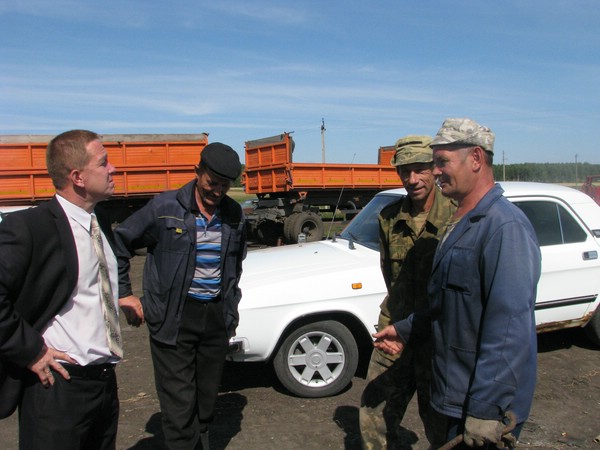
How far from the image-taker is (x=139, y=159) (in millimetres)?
14688

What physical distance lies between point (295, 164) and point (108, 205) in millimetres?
5137

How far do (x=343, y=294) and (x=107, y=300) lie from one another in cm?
246

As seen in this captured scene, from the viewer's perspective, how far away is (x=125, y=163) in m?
14.5

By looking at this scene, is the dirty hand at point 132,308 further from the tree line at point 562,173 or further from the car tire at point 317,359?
the tree line at point 562,173

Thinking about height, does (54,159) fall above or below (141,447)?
above

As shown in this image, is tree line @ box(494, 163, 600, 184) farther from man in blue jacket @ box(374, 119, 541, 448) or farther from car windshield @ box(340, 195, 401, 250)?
man in blue jacket @ box(374, 119, 541, 448)

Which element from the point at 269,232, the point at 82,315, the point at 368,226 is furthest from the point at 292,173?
the point at 82,315

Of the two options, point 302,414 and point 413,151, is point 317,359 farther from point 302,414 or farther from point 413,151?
point 413,151

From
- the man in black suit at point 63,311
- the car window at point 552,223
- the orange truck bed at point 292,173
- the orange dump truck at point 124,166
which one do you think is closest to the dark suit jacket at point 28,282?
Result: the man in black suit at point 63,311

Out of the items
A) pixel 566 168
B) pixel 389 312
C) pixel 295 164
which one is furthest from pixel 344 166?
pixel 566 168

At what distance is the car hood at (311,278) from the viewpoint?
14.4 ft

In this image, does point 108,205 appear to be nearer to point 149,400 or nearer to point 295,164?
point 295,164

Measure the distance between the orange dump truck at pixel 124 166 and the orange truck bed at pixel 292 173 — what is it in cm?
171

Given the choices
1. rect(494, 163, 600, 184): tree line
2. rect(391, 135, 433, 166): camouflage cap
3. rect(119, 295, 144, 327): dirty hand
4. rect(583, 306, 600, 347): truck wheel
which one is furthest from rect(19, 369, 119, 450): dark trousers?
rect(494, 163, 600, 184): tree line
